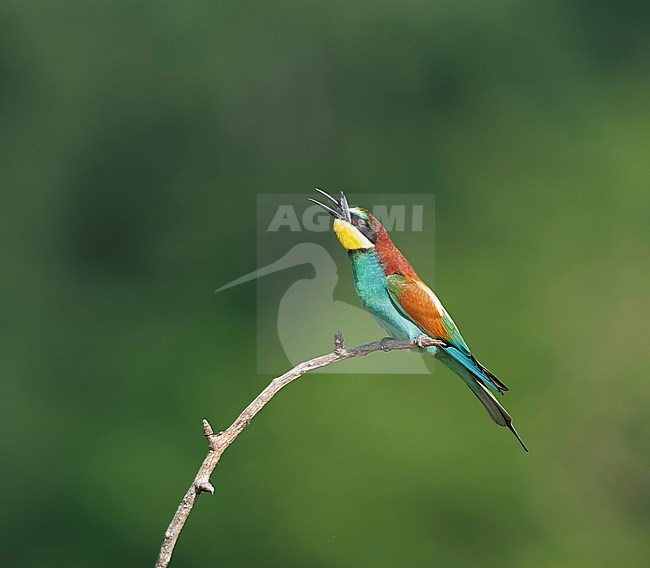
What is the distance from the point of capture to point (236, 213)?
5574mm

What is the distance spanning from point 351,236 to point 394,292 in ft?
0.59

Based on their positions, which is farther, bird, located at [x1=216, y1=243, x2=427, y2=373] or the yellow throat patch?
bird, located at [x1=216, y1=243, x2=427, y2=373]

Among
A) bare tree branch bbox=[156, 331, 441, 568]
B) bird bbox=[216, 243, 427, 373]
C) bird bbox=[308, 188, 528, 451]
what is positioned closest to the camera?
bare tree branch bbox=[156, 331, 441, 568]

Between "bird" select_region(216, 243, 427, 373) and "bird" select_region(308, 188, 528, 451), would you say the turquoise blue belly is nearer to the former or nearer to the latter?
"bird" select_region(308, 188, 528, 451)

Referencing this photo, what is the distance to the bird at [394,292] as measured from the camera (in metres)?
2.59

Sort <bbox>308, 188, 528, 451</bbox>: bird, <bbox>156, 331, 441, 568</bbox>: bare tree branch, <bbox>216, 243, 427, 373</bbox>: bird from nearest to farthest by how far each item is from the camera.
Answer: <bbox>156, 331, 441, 568</bbox>: bare tree branch
<bbox>308, 188, 528, 451</bbox>: bird
<bbox>216, 243, 427, 373</bbox>: bird

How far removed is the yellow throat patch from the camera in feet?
8.50

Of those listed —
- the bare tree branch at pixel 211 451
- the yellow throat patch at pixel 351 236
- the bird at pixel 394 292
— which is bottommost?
the bare tree branch at pixel 211 451

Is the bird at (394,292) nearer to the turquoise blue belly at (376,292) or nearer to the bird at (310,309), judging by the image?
the turquoise blue belly at (376,292)

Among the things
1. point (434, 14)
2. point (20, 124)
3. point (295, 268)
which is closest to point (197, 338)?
point (295, 268)

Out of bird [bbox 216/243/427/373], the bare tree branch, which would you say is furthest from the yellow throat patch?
bird [bbox 216/243/427/373]

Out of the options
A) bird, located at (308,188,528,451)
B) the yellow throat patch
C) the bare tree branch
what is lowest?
the bare tree branch

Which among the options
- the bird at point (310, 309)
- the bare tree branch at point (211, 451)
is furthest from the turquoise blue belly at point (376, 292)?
the bird at point (310, 309)

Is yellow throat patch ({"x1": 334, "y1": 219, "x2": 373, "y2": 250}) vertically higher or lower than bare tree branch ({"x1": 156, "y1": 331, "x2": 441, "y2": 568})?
higher
